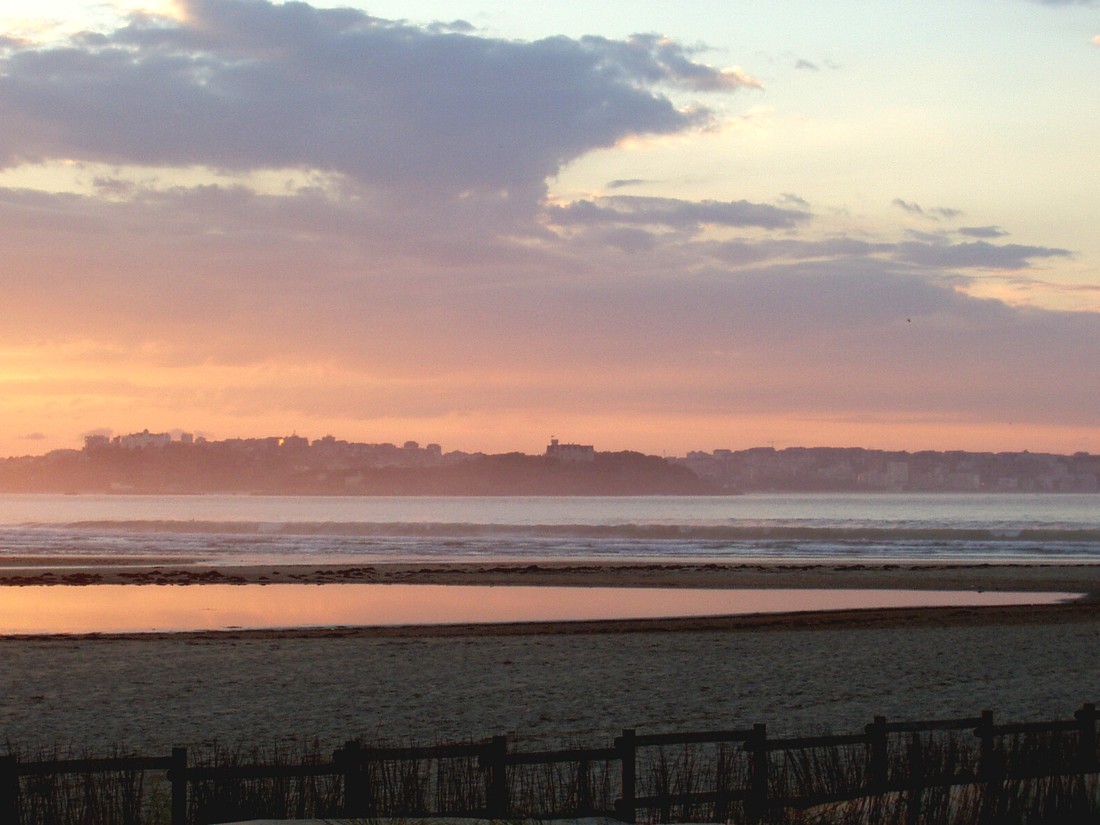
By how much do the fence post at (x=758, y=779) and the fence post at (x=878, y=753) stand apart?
41.9 inches

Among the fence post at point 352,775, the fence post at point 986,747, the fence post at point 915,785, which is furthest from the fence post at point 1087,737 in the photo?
the fence post at point 352,775

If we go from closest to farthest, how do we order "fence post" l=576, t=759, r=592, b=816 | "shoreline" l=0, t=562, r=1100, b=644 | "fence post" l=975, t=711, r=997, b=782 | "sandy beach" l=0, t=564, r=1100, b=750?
"fence post" l=576, t=759, r=592, b=816, "fence post" l=975, t=711, r=997, b=782, "sandy beach" l=0, t=564, r=1100, b=750, "shoreline" l=0, t=562, r=1100, b=644

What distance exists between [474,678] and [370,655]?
3.16m

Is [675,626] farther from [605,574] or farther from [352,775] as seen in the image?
[605,574]

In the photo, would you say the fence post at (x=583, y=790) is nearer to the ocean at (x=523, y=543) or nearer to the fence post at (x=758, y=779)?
the fence post at (x=758, y=779)

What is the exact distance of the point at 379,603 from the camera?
3319cm

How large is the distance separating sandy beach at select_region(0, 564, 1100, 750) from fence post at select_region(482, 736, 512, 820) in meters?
5.61

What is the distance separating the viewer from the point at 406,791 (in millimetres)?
9344

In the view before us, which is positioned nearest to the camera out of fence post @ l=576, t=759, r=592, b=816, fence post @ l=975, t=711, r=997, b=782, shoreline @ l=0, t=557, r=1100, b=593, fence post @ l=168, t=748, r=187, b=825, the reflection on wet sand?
fence post @ l=168, t=748, r=187, b=825

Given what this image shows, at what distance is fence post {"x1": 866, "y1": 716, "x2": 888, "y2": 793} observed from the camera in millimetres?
9859

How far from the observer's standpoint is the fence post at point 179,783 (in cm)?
851

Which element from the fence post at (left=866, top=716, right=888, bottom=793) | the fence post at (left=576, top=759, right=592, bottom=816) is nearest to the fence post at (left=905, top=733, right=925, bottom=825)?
the fence post at (left=866, top=716, right=888, bottom=793)

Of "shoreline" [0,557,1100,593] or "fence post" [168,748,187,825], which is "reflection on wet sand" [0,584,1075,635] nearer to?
"shoreline" [0,557,1100,593]

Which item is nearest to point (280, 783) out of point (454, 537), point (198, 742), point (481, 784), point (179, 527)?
point (481, 784)
